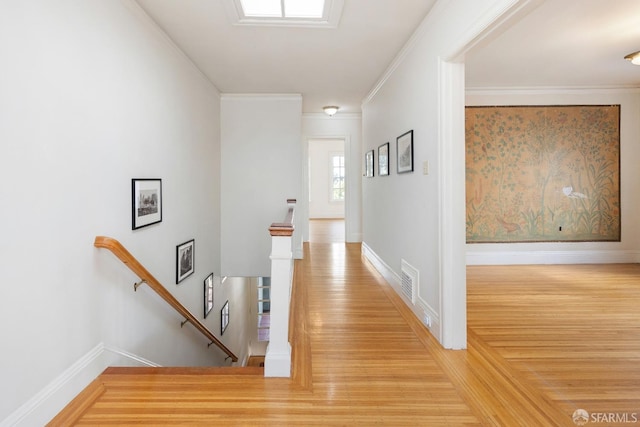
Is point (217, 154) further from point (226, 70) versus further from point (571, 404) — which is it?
point (571, 404)

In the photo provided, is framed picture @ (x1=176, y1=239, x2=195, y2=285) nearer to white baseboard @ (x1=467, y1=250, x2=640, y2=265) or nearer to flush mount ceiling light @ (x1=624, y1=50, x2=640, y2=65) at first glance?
white baseboard @ (x1=467, y1=250, x2=640, y2=265)

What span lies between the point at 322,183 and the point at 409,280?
30.7 feet

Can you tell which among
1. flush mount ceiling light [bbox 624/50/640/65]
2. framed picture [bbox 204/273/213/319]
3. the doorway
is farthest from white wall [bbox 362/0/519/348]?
the doorway

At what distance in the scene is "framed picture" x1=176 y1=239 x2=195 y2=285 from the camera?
12.8 ft

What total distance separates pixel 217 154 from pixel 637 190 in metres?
6.48

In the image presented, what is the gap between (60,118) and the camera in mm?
1977

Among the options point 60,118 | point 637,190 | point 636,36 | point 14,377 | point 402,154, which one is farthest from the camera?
point 637,190

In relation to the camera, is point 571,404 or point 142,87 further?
point 142,87

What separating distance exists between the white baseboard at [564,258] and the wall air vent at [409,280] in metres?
2.24

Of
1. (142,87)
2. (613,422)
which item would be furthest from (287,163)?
(613,422)

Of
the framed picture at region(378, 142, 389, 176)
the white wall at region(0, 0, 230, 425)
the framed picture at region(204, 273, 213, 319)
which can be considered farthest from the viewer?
the framed picture at region(204, 273, 213, 319)

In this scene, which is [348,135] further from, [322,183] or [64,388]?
[64,388]

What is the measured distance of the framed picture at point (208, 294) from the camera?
5.00 m

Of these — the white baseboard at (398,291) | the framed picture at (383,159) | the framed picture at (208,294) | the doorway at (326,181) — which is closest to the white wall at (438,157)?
the white baseboard at (398,291)
